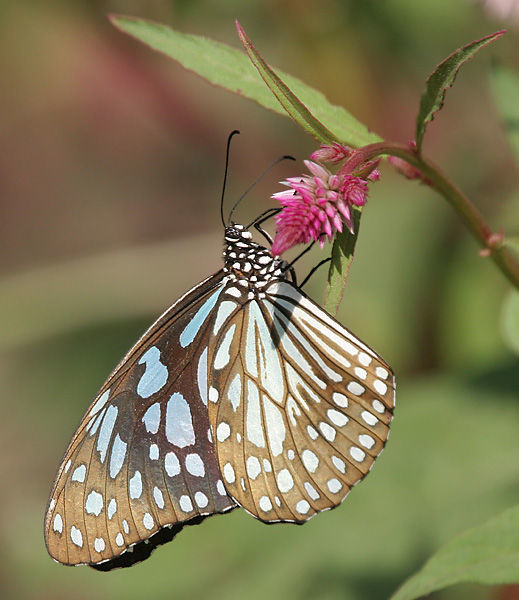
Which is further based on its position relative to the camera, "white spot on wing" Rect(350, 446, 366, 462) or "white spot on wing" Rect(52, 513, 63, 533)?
"white spot on wing" Rect(52, 513, 63, 533)

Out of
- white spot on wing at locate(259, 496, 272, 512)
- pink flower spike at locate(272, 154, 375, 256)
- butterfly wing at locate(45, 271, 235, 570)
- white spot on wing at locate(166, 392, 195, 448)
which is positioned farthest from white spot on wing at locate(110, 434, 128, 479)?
pink flower spike at locate(272, 154, 375, 256)

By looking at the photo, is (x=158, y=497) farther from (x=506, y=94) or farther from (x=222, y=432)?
(x=506, y=94)

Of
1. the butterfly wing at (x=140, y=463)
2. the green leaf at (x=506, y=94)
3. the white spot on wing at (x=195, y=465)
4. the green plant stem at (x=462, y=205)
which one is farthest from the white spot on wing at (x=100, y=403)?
the green leaf at (x=506, y=94)

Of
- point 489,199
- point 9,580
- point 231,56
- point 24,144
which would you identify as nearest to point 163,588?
point 9,580

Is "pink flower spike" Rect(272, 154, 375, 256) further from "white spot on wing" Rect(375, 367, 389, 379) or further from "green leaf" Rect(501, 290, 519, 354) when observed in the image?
"green leaf" Rect(501, 290, 519, 354)

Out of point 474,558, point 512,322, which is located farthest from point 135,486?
point 512,322

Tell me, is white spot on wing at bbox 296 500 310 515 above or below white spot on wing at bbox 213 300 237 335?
below
